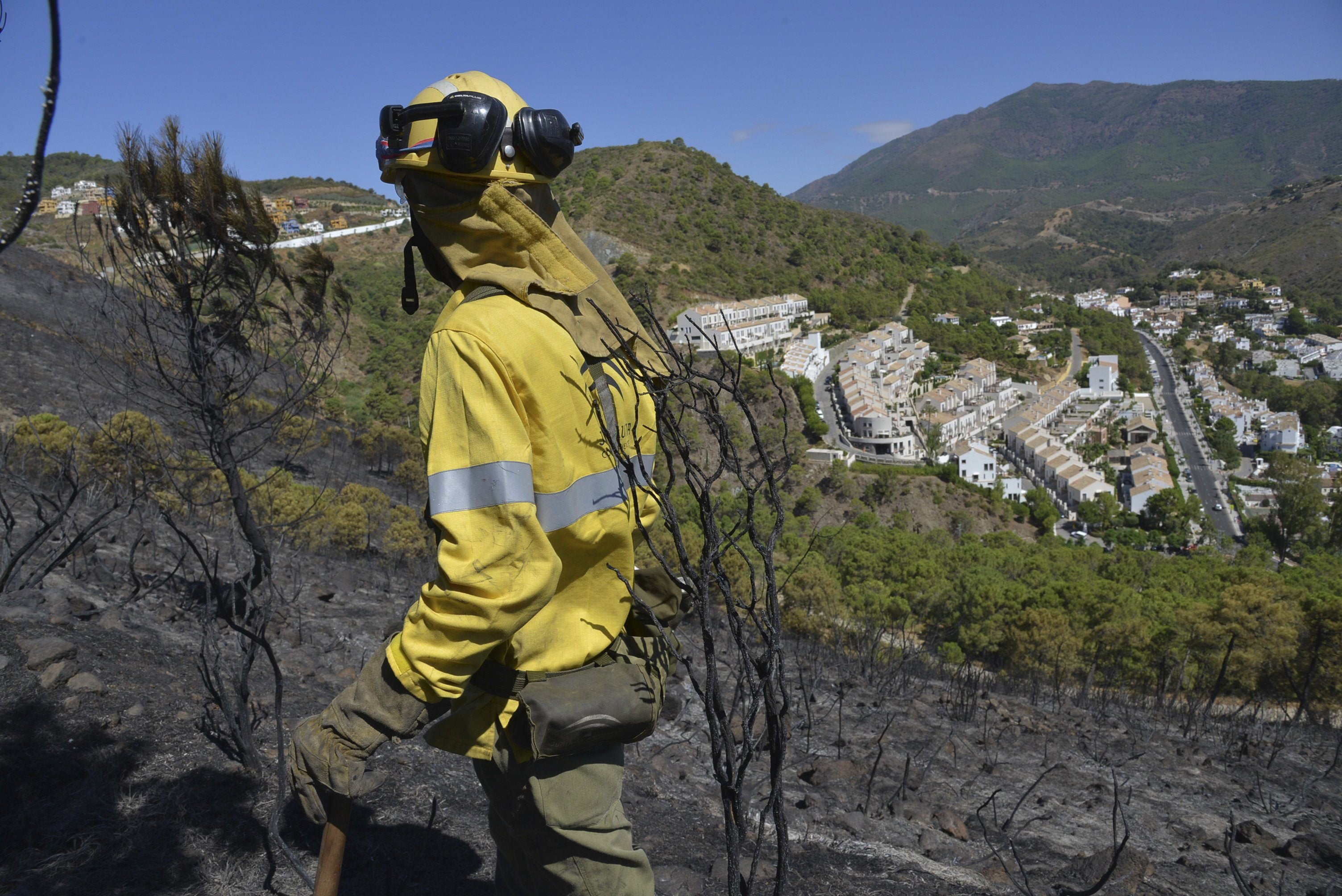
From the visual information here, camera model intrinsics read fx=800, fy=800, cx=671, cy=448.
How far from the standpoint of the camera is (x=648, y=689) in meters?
1.57

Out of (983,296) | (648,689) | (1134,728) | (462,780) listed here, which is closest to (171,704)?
(462,780)

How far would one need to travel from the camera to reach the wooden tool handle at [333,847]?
4.53 feet

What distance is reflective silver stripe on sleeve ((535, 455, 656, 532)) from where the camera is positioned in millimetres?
1405

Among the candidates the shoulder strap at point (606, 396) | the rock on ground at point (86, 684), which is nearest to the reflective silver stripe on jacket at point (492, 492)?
the shoulder strap at point (606, 396)

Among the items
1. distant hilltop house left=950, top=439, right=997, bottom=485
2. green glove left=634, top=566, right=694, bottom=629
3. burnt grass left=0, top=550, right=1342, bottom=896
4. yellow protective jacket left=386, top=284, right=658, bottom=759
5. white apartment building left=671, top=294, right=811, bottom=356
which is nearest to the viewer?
yellow protective jacket left=386, top=284, right=658, bottom=759

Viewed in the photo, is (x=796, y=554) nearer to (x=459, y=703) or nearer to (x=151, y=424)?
(x=151, y=424)

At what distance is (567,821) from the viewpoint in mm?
1468

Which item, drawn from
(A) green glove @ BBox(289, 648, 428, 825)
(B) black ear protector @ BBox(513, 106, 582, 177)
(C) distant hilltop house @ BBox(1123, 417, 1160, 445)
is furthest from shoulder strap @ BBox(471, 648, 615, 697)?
(C) distant hilltop house @ BBox(1123, 417, 1160, 445)

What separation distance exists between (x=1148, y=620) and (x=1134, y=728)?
14.6m

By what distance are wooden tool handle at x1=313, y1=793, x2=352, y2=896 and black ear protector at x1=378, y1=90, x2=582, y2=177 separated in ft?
3.75

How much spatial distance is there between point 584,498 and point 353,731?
549mm

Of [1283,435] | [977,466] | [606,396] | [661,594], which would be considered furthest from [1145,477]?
[606,396]

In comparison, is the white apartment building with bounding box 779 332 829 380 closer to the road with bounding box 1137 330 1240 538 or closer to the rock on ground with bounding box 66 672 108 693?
the road with bounding box 1137 330 1240 538

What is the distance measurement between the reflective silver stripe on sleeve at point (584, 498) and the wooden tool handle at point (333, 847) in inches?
23.4
